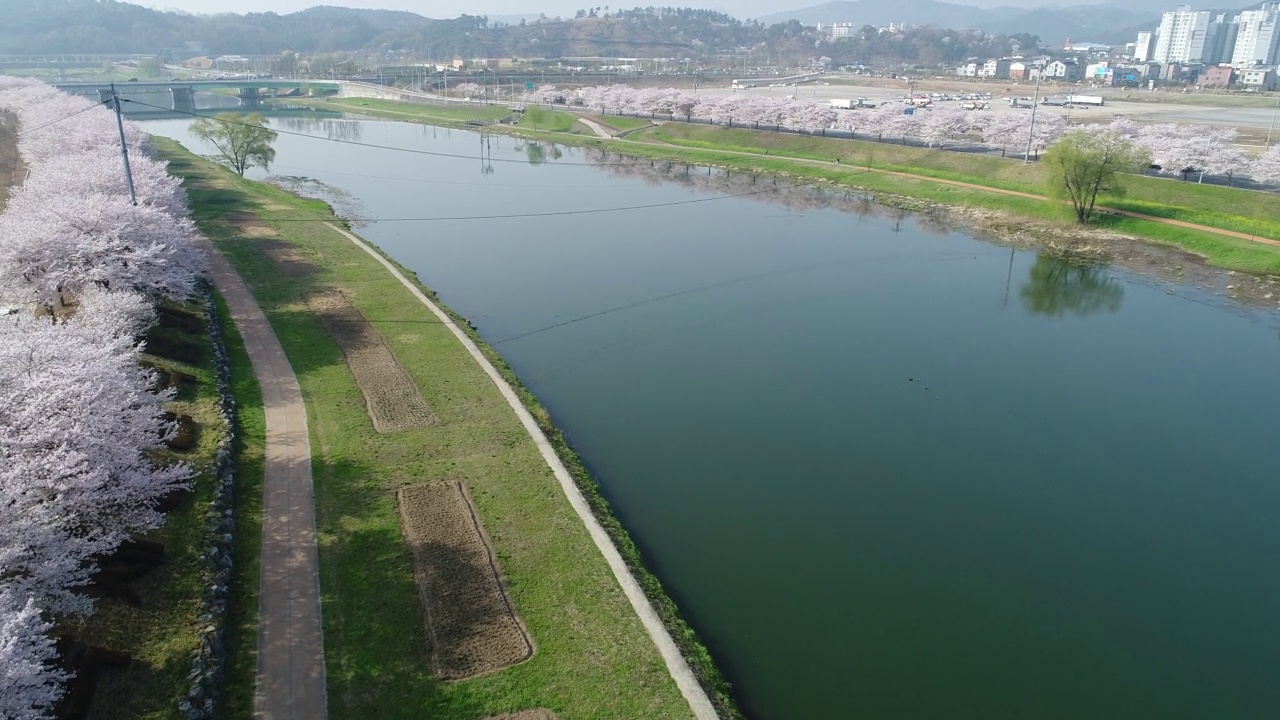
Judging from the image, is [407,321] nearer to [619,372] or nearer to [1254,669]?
[619,372]

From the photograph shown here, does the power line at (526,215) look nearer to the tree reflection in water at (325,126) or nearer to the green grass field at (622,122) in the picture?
the green grass field at (622,122)

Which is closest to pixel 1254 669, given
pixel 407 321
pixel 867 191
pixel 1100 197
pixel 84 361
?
pixel 84 361

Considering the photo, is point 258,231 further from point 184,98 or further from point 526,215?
point 184,98

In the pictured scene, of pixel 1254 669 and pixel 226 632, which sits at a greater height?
pixel 226 632

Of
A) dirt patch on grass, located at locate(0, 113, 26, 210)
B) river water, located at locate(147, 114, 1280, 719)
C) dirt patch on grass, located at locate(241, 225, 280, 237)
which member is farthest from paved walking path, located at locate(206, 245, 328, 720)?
dirt patch on grass, located at locate(0, 113, 26, 210)

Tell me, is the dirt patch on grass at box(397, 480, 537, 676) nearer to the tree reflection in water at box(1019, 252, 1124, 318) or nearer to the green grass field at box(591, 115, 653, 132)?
the tree reflection in water at box(1019, 252, 1124, 318)

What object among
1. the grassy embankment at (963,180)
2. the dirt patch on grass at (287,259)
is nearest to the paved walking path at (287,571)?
the dirt patch on grass at (287,259)

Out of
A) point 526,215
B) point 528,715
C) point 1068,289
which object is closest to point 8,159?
point 526,215
